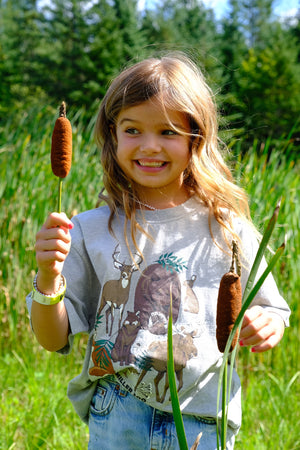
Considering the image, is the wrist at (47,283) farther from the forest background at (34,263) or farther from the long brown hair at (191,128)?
the forest background at (34,263)

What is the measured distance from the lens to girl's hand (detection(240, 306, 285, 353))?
1.09 meters

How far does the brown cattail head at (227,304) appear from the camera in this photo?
2.27 ft

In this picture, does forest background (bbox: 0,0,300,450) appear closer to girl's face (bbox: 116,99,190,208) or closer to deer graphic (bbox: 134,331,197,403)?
girl's face (bbox: 116,99,190,208)

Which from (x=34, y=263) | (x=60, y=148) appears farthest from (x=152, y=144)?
(x=34, y=263)

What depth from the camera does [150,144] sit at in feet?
4.65

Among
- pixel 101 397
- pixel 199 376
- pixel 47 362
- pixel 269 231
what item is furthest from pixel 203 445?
pixel 47 362

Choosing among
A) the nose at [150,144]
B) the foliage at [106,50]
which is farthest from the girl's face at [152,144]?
the foliage at [106,50]

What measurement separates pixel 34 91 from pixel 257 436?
3203 centimetres

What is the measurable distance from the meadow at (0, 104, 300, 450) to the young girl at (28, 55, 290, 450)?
0.76 meters

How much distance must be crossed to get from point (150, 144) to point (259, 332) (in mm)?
583

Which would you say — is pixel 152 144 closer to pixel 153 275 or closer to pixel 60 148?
pixel 153 275

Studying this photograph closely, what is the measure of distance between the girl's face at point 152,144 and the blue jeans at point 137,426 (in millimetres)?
589

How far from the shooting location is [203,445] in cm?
137

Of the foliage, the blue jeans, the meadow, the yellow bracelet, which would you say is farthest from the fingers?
the foliage
